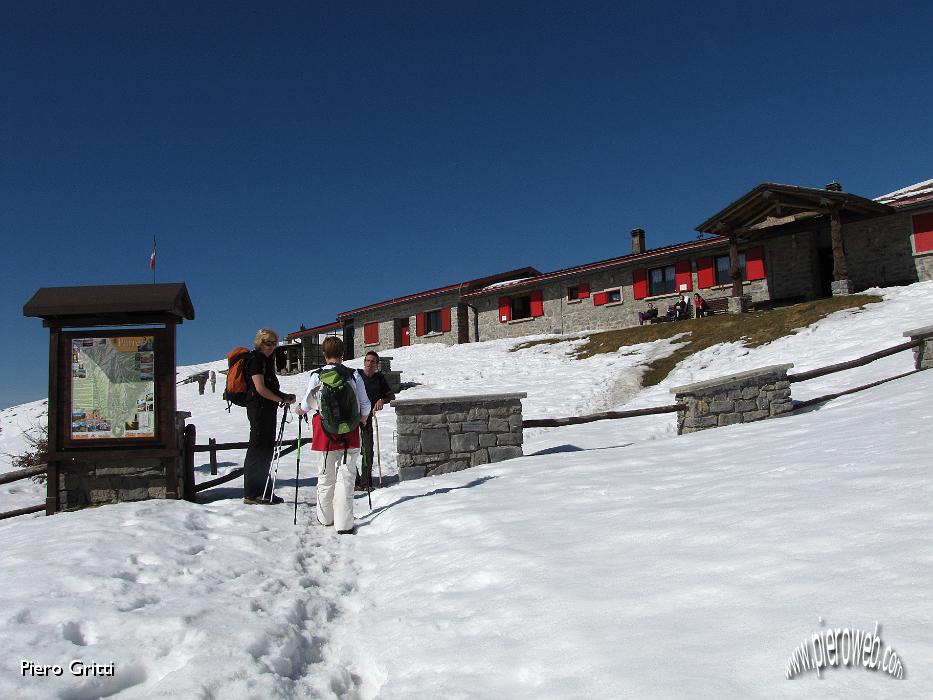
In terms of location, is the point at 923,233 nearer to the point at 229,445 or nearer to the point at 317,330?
the point at 229,445

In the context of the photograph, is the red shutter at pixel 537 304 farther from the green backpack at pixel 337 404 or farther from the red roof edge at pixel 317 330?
the green backpack at pixel 337 404

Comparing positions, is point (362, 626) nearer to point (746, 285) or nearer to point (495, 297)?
point (746, 285)

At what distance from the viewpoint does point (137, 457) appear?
6672 mm

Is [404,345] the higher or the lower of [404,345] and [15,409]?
the higher

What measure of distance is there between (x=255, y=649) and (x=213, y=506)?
151 inches

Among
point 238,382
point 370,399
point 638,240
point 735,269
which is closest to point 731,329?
point 735,269

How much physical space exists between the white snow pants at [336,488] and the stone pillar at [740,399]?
5334 mm

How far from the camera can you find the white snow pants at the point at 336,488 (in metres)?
5.56

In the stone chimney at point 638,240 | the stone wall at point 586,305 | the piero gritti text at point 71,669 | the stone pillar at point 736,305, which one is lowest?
the piero gritti text at point 71,669

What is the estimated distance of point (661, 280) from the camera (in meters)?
27.0

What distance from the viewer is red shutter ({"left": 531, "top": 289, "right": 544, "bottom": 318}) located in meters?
30.8

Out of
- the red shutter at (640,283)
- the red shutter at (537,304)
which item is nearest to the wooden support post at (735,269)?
the red shutter at (640,283)

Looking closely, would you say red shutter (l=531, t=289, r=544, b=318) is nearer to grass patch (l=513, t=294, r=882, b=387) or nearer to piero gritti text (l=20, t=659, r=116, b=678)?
grass patch (l=513, t=294, r=882, b=387)

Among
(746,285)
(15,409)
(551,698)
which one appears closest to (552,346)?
(746,285)
